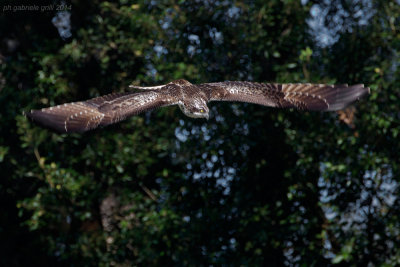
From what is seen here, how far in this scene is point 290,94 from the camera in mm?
5523

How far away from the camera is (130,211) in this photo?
8117 millimetres

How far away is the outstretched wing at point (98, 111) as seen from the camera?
15.5 feet

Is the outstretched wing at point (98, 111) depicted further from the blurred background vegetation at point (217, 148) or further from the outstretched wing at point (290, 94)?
the blurred background vegetation at point (217, 148)

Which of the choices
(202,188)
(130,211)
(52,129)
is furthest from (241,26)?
(52,129)

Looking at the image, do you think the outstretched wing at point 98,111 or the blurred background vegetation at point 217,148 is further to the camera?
the blurred background vegetation at point 217,148

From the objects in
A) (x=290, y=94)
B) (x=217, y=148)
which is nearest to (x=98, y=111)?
(x=290, y=94)

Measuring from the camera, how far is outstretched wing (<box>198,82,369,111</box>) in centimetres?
525

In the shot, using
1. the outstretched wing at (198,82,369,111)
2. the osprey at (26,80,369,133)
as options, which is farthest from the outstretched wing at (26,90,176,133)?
the outstretched wing at (198,82,369,111)

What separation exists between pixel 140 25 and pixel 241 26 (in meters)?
1.09

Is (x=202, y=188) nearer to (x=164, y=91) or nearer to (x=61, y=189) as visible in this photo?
(x=61, y=189)

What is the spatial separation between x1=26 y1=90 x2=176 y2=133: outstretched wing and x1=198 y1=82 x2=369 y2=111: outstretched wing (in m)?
0.43

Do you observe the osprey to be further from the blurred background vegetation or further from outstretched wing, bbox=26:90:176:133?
the blurred background vegetation

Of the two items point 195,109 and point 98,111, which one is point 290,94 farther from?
point 98,111

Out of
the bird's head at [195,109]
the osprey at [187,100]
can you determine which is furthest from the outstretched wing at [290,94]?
the bird's head at [195,109]
